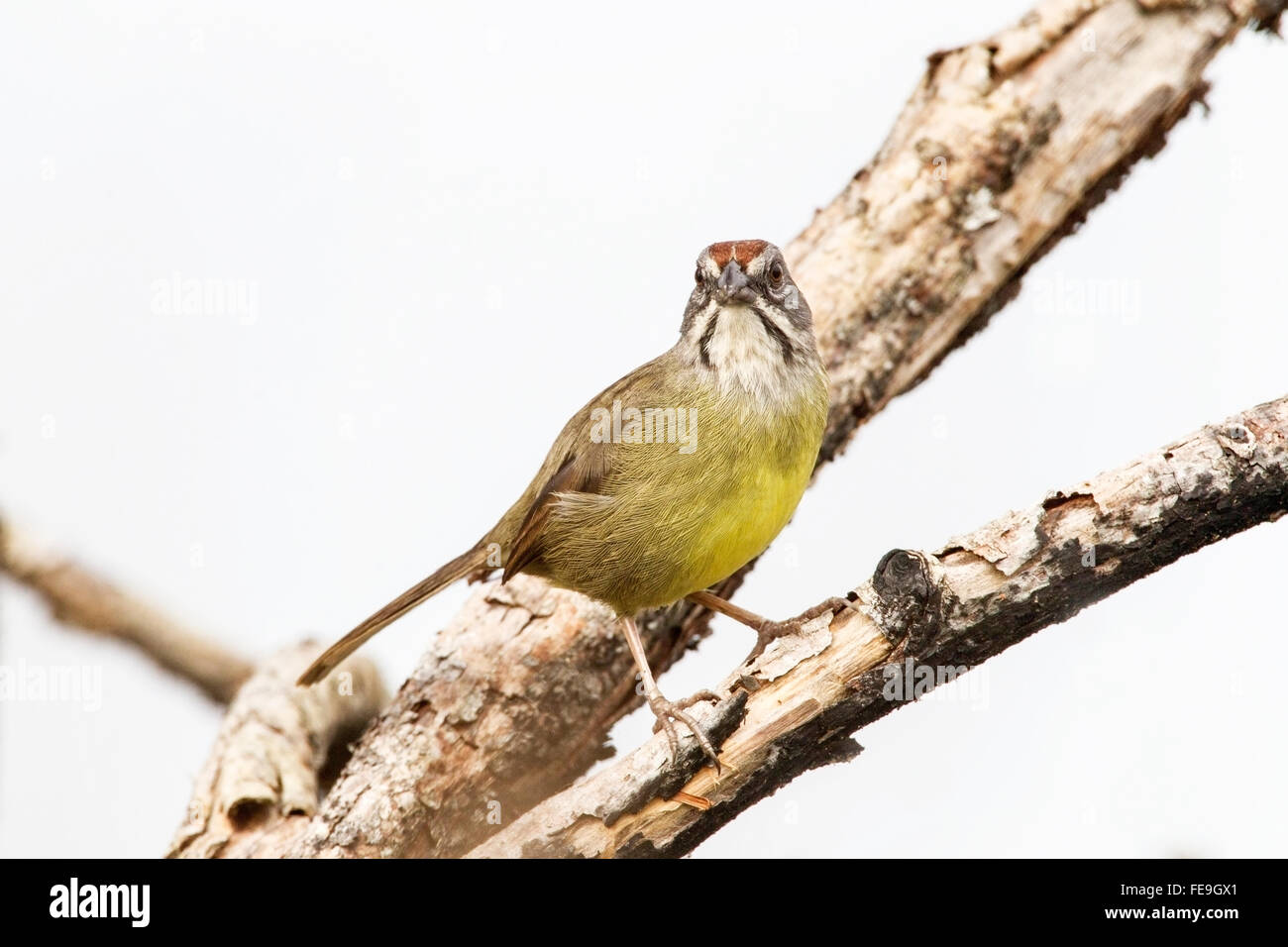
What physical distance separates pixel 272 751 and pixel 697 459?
8.66 ft

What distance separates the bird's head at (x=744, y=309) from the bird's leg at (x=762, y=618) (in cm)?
102

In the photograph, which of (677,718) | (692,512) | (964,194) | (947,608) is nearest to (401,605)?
(692,512)

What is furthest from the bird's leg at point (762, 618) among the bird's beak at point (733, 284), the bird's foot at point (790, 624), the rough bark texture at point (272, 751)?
the rough bark texture at point (272, 751)

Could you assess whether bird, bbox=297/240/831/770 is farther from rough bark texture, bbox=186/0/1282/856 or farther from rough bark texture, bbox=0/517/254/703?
rough bark texture, bbox=0/517/254/703

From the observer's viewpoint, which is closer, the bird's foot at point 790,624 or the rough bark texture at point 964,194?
the bird's foot at point 790,624

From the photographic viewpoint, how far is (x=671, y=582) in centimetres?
498

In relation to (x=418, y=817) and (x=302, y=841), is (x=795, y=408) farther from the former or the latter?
(x=302, y=841)

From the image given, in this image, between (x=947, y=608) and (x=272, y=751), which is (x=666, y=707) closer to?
(x=947, y=608)

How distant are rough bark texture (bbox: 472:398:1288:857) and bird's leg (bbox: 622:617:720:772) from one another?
6 cm

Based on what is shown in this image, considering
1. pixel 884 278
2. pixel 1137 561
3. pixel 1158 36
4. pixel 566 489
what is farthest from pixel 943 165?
pixel 1137 561

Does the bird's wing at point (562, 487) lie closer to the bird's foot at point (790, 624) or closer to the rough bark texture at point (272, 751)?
the bird's foot at point (790, 624)

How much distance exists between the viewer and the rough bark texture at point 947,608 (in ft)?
12.3

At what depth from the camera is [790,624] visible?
4.70 metres
